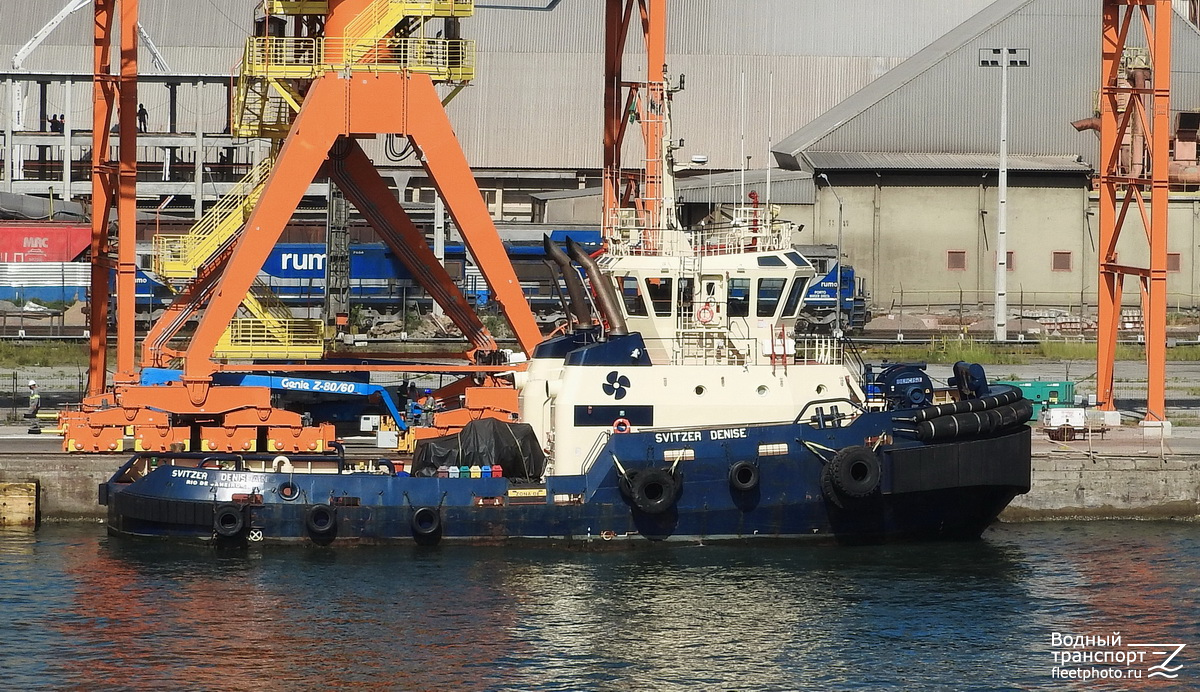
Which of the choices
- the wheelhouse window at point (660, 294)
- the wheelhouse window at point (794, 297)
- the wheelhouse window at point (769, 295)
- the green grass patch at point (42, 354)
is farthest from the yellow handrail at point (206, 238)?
the green grass patch at point (42, 354)

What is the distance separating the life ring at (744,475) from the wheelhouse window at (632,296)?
320 cm

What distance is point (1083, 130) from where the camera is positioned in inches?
2327

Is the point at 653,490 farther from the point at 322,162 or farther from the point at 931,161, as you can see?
the point at 931,161

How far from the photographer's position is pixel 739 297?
26.0m

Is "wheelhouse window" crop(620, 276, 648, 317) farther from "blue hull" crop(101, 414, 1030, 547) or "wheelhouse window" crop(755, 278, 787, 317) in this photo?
"blue hull" crop(101, 414, 1030, 547)

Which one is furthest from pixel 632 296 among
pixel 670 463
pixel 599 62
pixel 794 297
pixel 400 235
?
pixel 599 62

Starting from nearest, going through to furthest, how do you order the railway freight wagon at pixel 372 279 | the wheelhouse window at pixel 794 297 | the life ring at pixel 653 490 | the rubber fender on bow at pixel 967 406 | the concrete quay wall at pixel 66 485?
the life ring at pixel 653 490
the rubber fender on bow at pixel 967 406
the wheelhouse window at pixel 794 297
the concrete quay wall at pixel 66 485
the railway freight wagon at pixel 372 279

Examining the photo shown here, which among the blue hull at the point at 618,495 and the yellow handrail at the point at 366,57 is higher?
the yellow handrail at the point at 366,57

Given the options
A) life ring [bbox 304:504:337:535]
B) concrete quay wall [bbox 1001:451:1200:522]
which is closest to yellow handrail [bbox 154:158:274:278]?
life ring [bbox 304:504:337:535]

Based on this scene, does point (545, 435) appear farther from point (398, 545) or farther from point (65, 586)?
point (65, 586)

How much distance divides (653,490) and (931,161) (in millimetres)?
38127

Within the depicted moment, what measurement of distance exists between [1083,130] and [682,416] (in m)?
38.8

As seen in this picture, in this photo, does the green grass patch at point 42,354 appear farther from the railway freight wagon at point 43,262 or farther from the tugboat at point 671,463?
the tugboat at point 671,463

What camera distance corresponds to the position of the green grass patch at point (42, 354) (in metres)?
45.0
